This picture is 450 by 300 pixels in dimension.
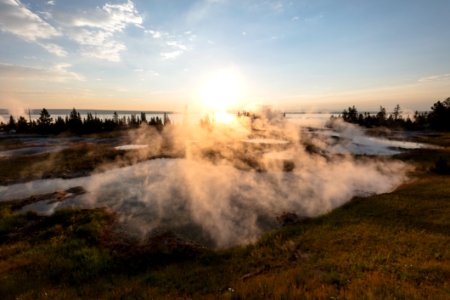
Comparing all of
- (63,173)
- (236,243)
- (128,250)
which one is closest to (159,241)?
(128,250)

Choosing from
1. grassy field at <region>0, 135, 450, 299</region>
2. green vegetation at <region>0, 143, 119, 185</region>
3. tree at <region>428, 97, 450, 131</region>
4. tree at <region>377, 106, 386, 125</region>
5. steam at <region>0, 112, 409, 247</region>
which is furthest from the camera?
tree at <region>377, 106, 386, 125</region>

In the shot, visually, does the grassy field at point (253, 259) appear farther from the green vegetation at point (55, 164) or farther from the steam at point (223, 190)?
the green vegetation at point (55, 164)

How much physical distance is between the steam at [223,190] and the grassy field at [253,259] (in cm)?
290

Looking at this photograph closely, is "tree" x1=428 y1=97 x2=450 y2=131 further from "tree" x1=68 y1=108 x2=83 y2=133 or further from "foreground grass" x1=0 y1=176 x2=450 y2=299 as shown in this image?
"tree" x1=68 y1=108 x2=83 y2=133

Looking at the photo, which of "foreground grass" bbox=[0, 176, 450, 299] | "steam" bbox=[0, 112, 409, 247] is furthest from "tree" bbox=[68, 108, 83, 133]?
"foreground grass" bbox=[0, 176, 450, 299]

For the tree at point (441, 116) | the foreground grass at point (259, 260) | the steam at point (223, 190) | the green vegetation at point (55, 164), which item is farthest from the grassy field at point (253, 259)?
the tree at point (441, 116)

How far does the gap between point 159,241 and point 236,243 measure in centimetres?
606

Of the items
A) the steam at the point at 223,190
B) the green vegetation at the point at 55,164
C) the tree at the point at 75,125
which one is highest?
the tree at the point at 75,125

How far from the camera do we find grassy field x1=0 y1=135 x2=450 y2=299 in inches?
447

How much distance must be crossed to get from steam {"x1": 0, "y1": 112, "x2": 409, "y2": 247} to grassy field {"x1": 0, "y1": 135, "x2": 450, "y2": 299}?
2.90m

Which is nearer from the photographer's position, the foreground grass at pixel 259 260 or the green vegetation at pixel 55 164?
the foreground grass at pixel 259 260

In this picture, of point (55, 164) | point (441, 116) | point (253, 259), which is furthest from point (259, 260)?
point (441, 116)

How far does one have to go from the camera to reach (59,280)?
585 inches

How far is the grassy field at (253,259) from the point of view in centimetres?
1134
